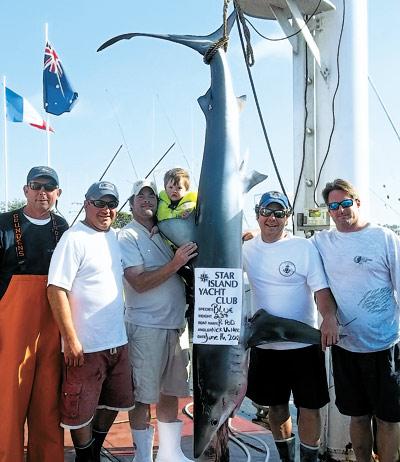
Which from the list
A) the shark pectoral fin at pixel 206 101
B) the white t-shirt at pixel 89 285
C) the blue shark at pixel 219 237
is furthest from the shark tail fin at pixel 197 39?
the white t-shirt at pixel 89 285

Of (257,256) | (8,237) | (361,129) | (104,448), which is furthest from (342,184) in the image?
(104,448)

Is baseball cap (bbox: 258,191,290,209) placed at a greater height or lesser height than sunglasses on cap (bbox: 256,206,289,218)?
greater

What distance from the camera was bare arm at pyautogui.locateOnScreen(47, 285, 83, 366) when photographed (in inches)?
103

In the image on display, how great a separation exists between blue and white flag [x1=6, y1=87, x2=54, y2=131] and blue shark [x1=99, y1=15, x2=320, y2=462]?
6680 millimetres

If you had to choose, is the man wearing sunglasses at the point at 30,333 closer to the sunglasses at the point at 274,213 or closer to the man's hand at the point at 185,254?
the man's hand at the point at 185,254

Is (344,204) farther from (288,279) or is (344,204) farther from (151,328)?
(151,328)

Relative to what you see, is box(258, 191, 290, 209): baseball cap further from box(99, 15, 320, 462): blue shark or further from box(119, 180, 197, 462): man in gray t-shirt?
box(119, 180, 197, 462): man in gray t-shirt

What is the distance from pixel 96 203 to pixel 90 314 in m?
0.57

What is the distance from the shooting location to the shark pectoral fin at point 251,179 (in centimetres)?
288

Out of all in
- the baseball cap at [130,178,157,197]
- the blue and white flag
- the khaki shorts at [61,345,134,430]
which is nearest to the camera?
the khaki shorts at [61,345,134,430]

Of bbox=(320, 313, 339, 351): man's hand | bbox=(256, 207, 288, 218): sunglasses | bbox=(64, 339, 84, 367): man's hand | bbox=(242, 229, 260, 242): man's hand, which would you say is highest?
bbox=(256, 207, 288, 218): sunglasses

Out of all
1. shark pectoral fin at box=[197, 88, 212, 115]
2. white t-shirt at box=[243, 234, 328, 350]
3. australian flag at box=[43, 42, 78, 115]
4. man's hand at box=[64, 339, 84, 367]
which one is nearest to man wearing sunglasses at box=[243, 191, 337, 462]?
white t-shirt at box=[243, 234, 328, 350]

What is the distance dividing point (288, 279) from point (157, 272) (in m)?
0.68

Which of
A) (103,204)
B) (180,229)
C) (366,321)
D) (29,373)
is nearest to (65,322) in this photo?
(29,373)
